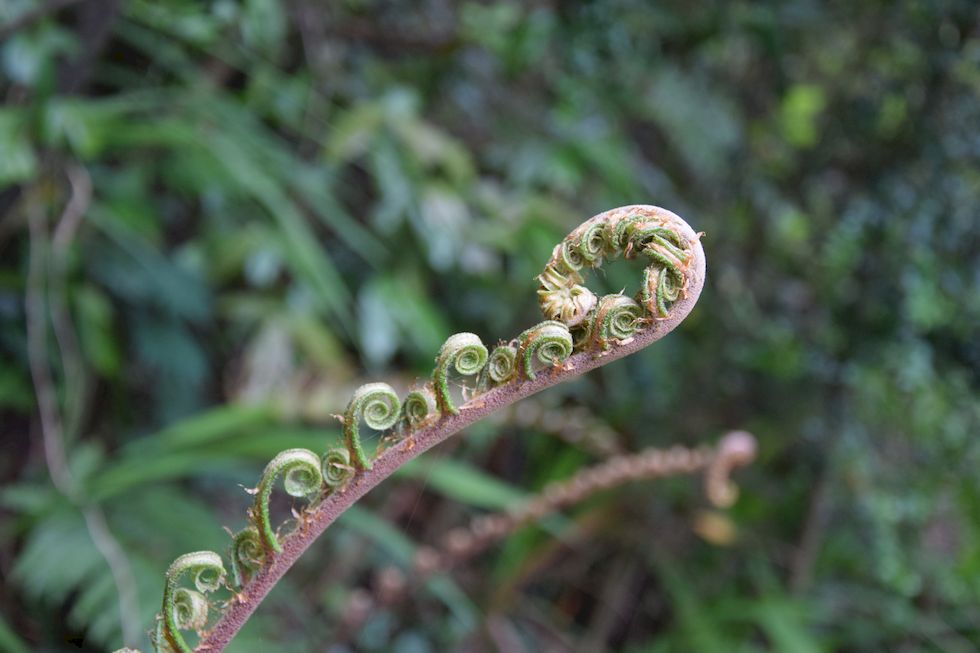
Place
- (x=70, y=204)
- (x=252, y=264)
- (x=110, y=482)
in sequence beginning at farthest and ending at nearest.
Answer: (x=252, y=264) < (x=70, y=204) < (x=110, y=482)

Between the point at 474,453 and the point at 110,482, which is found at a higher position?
the point at 474,453

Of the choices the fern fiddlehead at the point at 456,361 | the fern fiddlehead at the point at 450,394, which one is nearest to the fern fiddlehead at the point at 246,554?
the fern fiddlehead at the point at 450,394

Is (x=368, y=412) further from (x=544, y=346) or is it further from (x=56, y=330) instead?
(x=56, y=330)

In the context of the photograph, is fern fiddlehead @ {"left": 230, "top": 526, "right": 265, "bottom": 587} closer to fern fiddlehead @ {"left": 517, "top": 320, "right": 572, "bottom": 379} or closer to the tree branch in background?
fern fiddlehead @ {"left": 517, "top": 320, "right": 572, "bottom": 379}

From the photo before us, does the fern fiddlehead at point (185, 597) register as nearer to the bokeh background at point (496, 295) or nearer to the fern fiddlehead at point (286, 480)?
the fern fiddlehead at point (286, 480)

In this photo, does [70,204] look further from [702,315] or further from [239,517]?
[702,315]

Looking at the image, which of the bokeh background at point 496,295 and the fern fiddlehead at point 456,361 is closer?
the fern fiddlehead at point 456,361

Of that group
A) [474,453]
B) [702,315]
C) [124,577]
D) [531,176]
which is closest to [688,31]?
[531,176]
